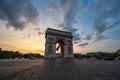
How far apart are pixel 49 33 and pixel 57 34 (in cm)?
410

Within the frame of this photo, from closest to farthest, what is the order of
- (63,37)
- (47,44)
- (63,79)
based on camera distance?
(63,79) < (47,44) < (63,37)

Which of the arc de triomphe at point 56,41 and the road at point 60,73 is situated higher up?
the arc de triomphe at point 56,41

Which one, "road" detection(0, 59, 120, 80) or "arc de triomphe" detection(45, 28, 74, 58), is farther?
"arc de triomphe" detection(45, 28, 74, 58)

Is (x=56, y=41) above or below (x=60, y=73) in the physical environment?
above

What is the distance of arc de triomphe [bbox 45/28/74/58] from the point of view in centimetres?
4624

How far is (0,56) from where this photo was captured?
6762 cm

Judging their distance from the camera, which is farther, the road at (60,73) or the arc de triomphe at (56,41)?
the arc de triomphe at (56,41)

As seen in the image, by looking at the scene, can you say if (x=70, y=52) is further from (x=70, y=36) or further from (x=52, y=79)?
(x=52, y=79)

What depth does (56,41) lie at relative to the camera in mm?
49344

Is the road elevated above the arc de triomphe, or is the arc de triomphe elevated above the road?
the arc de triomphe

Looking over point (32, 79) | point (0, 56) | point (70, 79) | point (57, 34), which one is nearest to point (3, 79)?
point (32, 79)

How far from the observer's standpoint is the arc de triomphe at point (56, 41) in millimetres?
46244

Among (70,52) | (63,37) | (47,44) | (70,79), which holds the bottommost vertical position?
(70,79)

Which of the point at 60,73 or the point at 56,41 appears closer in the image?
the point at 60,73
